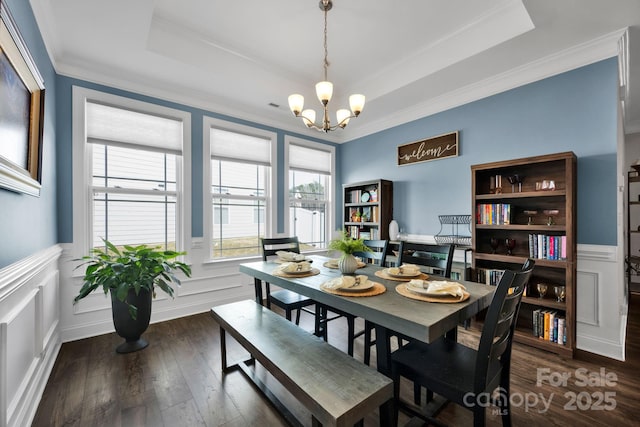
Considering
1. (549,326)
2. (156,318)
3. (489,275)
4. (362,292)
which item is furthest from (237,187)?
(549,326)

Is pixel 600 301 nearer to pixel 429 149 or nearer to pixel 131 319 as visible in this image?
pixel 429 149

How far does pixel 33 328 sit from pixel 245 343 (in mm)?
1399

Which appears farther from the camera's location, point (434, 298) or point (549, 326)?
point (549, 326)

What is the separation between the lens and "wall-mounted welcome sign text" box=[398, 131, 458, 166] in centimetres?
348

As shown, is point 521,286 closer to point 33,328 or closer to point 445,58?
point 445,58

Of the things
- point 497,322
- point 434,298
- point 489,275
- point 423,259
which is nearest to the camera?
point 497,322

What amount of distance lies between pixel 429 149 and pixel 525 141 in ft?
3.49

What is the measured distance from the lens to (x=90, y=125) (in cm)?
290

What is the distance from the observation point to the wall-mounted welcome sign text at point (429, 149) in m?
3.48

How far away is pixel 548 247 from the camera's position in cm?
257

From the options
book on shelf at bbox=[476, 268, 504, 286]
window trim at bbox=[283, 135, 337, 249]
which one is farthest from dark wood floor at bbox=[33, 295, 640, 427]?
window trim at bbox=[283, 135, 337, 249]

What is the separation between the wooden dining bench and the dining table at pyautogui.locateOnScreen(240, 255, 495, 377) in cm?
22

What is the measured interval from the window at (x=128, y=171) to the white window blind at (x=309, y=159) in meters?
1.64

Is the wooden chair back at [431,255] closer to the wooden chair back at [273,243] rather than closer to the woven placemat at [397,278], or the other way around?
the woven placemat at [397,278]
